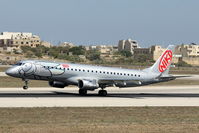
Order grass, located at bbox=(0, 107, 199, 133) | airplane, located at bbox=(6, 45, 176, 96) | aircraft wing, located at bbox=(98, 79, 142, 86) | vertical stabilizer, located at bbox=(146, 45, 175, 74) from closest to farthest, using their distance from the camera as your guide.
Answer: grass, located at bbox=(0, 107, 199, 133) → airplane, located at bbox=(6, 45, 176, 96) → aircraft wing, located at bbox=(98, 79, 142, 86) → vertical stabilizer, located at bbox=(146, 45, 175, 74)

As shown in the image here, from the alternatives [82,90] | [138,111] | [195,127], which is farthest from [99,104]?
[195,127]

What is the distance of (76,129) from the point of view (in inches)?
1045

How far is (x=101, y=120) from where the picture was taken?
31.5 metres

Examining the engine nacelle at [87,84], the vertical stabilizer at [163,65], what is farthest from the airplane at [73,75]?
the vertical stabilizer at [163,65]

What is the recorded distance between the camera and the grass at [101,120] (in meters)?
26.8

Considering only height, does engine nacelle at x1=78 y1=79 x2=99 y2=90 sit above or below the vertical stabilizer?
below

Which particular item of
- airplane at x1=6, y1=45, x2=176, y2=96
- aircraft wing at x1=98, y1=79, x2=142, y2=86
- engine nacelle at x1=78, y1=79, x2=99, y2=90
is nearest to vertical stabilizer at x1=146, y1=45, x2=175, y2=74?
airplane at x1=6, y1=45, x2=176, y2=96

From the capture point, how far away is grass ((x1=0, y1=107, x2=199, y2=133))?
87.8 feet

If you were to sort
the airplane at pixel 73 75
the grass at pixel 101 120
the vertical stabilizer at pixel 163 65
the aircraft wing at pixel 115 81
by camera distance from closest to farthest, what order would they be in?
the grass at pixel 101 120, the airplane at pixel 73 75, the aircraft wing at pixel 115 81, the vertical stabilizer at pixel 163 65

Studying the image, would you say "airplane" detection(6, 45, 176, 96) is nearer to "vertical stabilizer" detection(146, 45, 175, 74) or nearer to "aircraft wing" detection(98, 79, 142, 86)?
"aircraft wing" detection(98, 79, 142, 86)

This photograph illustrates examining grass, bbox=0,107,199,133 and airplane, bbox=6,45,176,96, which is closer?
grass, bbox=0,107,199,133

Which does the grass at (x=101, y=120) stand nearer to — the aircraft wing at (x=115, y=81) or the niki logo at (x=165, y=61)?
the aircraft wing at (x=115, y=81)

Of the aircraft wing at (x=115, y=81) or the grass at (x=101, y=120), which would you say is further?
the aircraft wing at (x=115, y=81)

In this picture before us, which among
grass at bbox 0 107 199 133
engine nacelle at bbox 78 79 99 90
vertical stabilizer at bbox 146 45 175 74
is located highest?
vertical stabilizer at bbox 146 45 175 74
